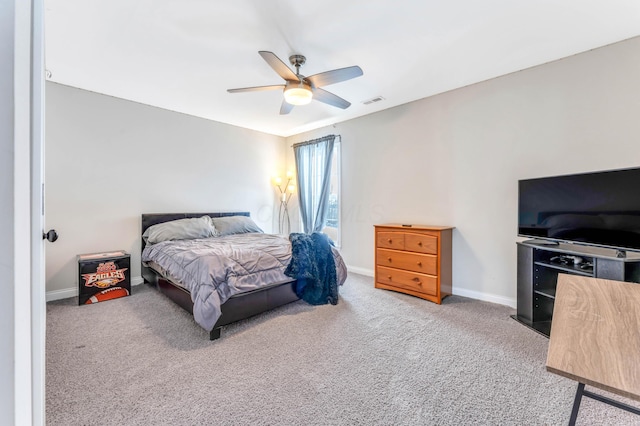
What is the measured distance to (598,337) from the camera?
0.87 metres

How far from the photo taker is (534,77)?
2.78 meters

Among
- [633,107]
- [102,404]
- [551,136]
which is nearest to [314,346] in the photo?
[102,404]

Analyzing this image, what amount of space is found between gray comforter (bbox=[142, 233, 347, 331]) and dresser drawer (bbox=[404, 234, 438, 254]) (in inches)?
57.2

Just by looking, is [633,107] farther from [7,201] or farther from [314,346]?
[7,201]

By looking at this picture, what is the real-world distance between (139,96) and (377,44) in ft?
10.1

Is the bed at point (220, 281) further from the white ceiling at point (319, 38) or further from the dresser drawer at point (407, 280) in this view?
the white ceiling at point (319, 38)

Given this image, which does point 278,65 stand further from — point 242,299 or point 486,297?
point 486,297

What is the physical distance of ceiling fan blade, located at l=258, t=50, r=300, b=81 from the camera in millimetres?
2047

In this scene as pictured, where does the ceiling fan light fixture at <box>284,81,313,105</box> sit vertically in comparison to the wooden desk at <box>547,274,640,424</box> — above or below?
above

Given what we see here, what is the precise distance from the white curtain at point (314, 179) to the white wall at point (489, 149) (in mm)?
508

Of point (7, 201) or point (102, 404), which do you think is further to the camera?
point (102, 404)

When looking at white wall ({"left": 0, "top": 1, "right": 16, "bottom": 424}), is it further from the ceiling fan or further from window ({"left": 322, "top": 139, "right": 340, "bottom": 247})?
window ({"left": 322, "top": 139, "right": 340, "bottom": 247})

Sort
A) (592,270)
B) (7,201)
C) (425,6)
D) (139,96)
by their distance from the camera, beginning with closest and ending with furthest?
(7,201) → (425,6) → (592,270) → (139,96)

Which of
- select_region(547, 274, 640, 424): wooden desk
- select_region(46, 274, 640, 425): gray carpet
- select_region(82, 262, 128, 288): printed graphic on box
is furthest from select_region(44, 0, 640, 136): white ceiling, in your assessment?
select_region(46, 274, 640, 425): gray carpet
